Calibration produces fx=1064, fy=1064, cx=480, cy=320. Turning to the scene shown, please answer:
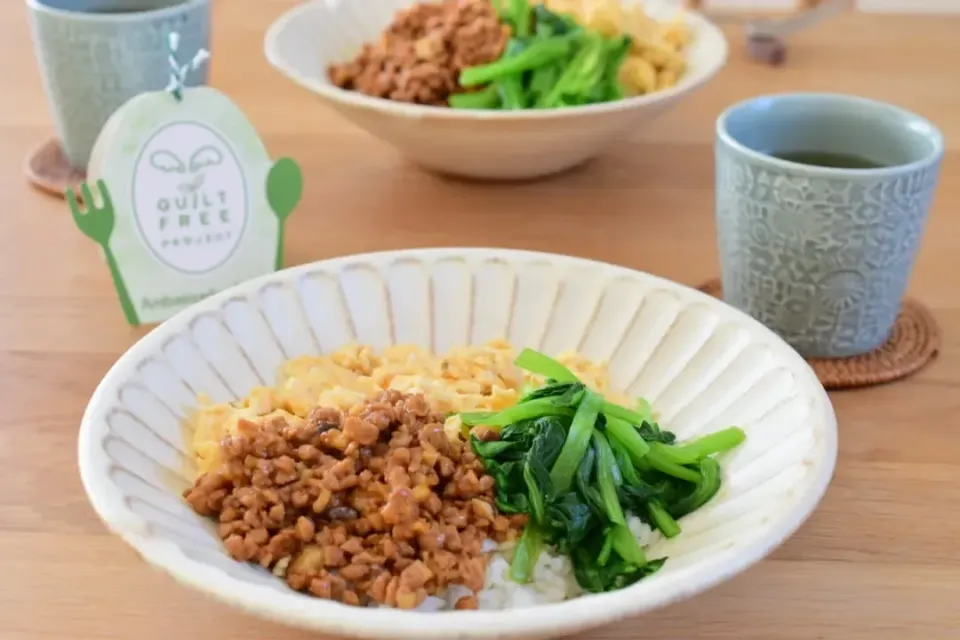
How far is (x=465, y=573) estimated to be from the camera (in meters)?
0.81

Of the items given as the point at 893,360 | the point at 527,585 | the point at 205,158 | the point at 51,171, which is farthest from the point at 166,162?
the point at 893,360

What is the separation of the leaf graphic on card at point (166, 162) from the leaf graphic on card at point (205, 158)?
0.01 meters

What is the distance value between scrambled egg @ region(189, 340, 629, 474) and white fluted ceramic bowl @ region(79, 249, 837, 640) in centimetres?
3

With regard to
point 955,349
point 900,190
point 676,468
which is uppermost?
point 900,190

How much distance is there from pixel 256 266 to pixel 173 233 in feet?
0.35

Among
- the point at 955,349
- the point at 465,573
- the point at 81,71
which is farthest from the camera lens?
the point at 81,71

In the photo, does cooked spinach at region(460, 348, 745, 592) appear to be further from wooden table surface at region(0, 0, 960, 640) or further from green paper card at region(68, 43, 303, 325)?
green paper card at region(68, 43, 303, 325)

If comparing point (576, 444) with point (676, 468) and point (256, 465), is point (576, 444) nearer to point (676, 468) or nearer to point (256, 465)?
point (676, 468)

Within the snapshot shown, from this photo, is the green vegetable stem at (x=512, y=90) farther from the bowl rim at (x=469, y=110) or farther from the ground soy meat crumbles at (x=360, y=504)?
the ground soy meat crumbles at (x=360, y=504)

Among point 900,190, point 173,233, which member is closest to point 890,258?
point 900,190

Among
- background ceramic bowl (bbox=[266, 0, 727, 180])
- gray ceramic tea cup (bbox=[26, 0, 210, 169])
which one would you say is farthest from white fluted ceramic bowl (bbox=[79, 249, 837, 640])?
gray ceramic tea cup (bbox=[26, 0, 210, 169])

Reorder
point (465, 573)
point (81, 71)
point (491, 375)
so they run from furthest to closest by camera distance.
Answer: point (81, 71) < point (491, 375) < point (465, 573)

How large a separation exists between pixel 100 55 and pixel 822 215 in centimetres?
96

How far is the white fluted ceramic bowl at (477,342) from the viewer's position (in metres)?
0.69
